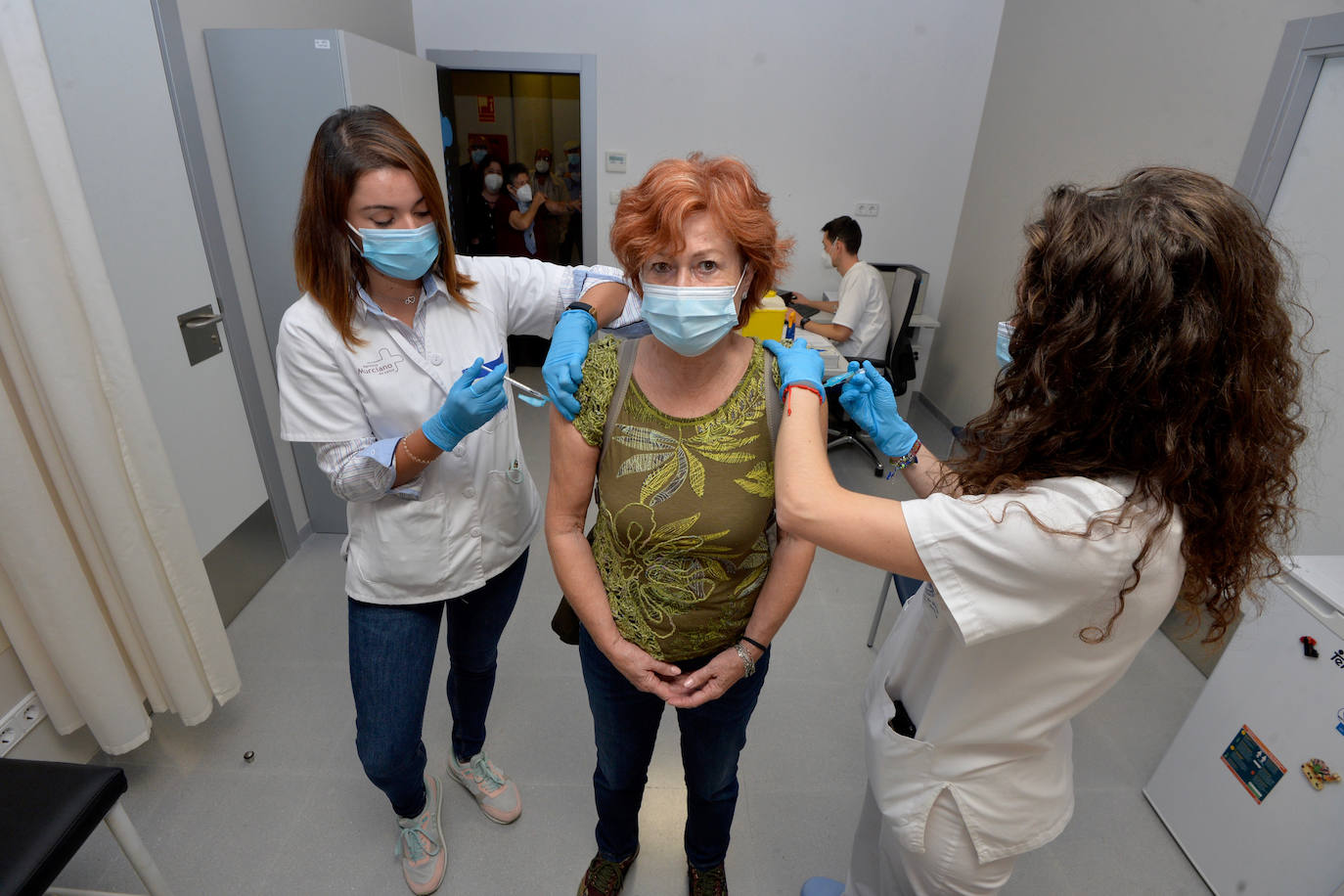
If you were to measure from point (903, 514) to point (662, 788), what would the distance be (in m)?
1.30

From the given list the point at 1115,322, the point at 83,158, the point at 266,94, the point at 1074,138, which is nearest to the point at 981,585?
the point at 1115,322

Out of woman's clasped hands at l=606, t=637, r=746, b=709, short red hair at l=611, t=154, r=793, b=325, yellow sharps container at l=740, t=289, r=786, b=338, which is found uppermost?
short red hair at l=611, t=154, r=793, b=325

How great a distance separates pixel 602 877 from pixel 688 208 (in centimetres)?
135

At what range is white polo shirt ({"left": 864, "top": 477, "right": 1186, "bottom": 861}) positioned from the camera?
746mm

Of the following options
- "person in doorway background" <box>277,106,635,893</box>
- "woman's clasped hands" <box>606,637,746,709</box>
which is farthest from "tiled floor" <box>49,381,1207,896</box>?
"woman's clasped hands" <box>606,637,746,709</box>

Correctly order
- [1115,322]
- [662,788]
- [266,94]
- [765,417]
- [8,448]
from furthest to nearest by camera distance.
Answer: [266,94], [662,788], [8,448], [765,417], [1115,322]

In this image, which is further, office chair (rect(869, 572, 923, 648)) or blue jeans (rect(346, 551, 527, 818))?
office chair (rect(869, 572, 923, 648))

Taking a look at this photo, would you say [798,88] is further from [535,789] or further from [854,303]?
[535,789]

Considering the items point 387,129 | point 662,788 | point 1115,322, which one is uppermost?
point 387,129

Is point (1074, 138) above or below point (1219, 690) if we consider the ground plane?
above

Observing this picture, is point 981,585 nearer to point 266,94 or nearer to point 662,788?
point 662,788

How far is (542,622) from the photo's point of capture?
92.3 inches

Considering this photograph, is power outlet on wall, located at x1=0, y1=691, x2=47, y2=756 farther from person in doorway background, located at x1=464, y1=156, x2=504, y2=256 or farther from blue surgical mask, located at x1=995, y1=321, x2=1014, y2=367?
person in doorway background, located at x1=464, y1=156, x2=504, y2=256

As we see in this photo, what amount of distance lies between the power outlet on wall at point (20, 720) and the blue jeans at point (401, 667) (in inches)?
32.0
